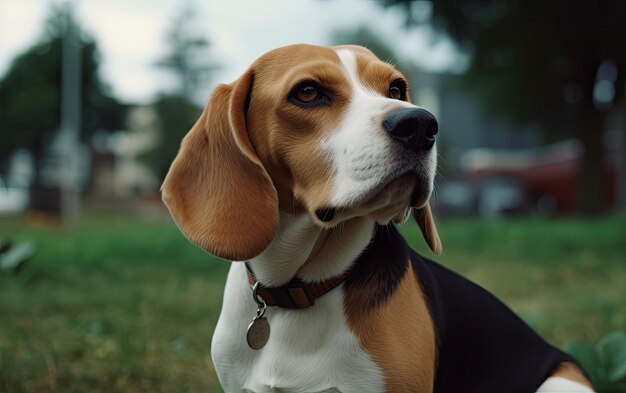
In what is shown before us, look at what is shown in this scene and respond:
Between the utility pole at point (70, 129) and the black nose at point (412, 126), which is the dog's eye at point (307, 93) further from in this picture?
the utility pole at point (70, 129)

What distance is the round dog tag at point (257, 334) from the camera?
2.30 meters

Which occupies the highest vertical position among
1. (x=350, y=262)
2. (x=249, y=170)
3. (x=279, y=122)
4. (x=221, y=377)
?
(x=279, y=122)

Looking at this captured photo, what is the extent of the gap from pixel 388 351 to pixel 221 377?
25.1 inches

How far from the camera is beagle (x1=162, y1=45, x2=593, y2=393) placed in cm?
211

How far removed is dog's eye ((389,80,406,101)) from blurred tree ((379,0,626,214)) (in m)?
11.4

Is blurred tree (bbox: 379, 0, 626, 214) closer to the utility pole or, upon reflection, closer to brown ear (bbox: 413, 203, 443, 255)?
the utility pole

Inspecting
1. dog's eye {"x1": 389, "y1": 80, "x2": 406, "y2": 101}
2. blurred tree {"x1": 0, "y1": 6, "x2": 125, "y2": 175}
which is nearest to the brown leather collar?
dog's eye {"x1": 389, "y1": 80, "x2": 406, "y2": 101}

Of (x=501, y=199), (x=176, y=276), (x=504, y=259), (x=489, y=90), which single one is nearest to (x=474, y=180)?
(x=501, y=199)

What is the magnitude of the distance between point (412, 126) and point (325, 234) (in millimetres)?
570

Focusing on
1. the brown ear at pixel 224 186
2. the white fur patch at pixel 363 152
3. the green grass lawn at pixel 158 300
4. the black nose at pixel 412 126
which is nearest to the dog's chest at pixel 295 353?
the brown ear at pixel 224 186

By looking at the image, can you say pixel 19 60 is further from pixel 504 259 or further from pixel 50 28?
pixel 504 259

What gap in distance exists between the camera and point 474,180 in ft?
88.5

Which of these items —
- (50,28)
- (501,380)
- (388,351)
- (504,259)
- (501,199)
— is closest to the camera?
(388,351)

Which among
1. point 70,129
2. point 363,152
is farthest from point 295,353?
point 70,129
